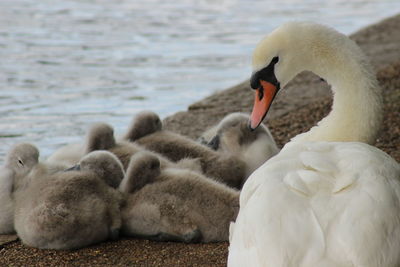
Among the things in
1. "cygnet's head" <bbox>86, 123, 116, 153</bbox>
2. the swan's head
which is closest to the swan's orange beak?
the swan's head

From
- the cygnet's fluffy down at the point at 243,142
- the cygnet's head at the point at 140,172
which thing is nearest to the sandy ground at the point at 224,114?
the cygnet's head at the point at 140,172

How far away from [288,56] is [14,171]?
1.82 metres

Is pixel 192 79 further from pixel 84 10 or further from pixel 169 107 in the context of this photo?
pixel 84 10

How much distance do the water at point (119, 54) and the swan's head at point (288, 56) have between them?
331 centimetres

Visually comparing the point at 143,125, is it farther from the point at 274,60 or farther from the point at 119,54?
the point at 119,54

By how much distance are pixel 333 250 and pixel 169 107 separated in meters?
5.89

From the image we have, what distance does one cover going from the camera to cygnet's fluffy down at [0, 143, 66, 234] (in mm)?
5414

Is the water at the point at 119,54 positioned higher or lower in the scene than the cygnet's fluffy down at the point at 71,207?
lower

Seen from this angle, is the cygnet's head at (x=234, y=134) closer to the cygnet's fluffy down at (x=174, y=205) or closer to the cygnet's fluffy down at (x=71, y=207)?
the cygnet's fluffy down at (x=174, y=205)

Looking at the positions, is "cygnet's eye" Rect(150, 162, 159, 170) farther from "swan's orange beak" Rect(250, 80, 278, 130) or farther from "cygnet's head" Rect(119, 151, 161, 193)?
"swan's orange beak" Rect(250, 80, 278, 130)

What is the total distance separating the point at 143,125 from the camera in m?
6.28

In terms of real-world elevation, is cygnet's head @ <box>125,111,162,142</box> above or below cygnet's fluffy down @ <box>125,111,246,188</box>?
above

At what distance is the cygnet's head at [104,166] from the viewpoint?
5367 millimetres

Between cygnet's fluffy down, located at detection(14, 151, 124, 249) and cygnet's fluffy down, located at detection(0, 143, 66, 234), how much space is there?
0.27ft
